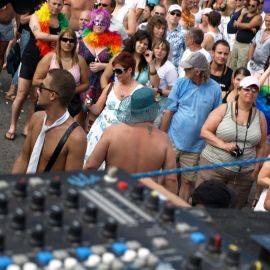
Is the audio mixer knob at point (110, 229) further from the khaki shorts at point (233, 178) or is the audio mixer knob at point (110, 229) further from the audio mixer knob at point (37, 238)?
the khaki shorts at point (233, 178)

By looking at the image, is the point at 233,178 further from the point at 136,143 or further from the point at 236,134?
the point at 136,143

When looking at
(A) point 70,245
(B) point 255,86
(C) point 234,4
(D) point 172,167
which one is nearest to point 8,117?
(B) point 255,86

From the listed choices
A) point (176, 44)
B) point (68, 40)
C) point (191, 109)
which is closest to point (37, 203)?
point (191, 109)

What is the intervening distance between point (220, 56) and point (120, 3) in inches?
110

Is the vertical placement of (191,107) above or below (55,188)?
below

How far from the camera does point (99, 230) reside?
2.47 m

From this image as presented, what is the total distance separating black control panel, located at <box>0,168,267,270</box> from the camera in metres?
2.29

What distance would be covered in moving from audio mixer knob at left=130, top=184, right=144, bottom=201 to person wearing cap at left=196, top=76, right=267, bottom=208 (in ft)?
13.7

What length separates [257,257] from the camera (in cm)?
267

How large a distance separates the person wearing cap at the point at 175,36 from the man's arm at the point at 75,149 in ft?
15.8

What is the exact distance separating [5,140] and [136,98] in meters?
3.73

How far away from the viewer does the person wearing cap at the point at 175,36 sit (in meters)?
9.95

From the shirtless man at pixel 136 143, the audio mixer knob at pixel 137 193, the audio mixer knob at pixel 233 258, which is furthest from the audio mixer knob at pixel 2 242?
the shirtless man at pixel 136 143

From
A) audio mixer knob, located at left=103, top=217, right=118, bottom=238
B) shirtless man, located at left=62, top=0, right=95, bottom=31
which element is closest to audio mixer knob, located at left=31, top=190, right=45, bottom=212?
audio mixer knob, located at left=103, top=217, right=118, bottom=238
